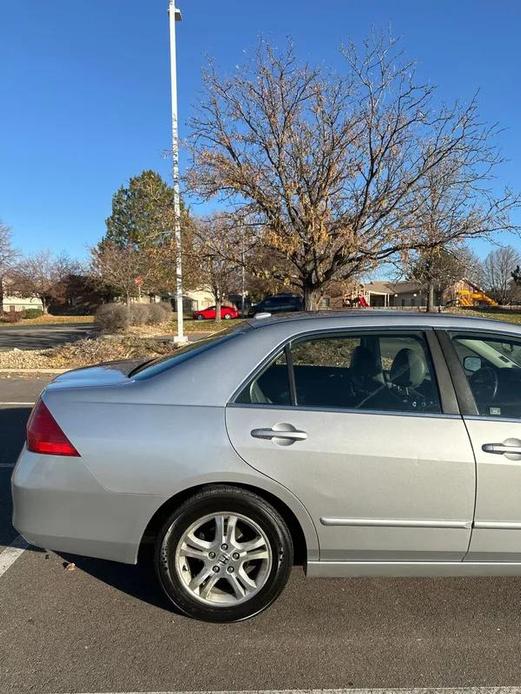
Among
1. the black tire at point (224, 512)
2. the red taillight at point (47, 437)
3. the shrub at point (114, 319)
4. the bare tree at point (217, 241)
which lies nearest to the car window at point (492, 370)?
the black tire at point (224, 512)

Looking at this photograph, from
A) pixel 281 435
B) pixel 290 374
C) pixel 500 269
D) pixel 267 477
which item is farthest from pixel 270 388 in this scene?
pixel 500 269

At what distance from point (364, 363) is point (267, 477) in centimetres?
98

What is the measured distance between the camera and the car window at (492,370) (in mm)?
2928

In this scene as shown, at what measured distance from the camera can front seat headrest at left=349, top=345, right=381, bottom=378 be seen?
3.21 meters

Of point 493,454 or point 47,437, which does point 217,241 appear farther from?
point 493,454

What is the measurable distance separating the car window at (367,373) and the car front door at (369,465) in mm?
23

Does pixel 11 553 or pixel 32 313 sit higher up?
pixel 32 313

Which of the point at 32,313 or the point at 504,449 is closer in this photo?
the point at 504,449

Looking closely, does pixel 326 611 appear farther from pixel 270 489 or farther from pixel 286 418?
pixel 286 418

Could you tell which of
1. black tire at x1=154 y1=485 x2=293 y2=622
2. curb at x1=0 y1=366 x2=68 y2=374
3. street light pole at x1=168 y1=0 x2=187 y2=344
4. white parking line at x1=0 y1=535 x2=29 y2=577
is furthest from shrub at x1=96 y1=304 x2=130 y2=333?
black tire at x1=154 y1=485 x2=293 y2=622

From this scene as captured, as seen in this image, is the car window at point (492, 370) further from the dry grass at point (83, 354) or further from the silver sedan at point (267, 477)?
the dry grass at point (83, 354)

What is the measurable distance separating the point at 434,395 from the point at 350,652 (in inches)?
52.5

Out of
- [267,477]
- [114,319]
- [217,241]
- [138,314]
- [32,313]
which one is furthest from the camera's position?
[32,313]

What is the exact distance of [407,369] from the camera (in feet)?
10.4
